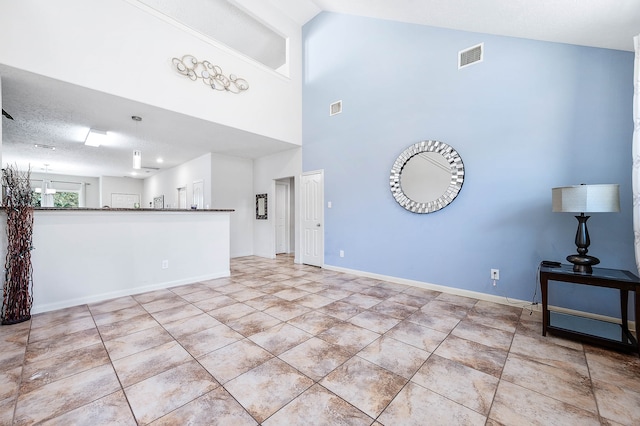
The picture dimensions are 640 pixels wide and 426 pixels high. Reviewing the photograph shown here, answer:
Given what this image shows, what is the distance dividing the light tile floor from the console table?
85 mm

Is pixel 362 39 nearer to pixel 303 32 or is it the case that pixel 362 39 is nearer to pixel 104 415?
pixel 303 32

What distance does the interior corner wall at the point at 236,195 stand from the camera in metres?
6.39

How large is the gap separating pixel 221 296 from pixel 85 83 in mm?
3087

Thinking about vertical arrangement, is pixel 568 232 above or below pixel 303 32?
below

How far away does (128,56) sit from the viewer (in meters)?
3.43

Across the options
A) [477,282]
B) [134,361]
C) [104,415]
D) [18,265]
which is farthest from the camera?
[477,282]

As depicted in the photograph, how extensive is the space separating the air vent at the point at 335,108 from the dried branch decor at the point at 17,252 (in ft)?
14.3

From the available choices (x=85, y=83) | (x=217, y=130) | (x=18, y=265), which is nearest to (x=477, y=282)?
(x=217, y=130)

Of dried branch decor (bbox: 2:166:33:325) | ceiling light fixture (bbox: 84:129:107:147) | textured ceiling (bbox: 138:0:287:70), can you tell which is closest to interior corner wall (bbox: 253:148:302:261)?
textured ceiling (bbox: 138:0:287:70)

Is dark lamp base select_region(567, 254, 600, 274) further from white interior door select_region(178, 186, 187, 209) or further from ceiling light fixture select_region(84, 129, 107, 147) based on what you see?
white interior door select_region(178, 186, 187, 209)

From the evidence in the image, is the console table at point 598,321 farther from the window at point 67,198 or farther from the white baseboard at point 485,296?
the window at point 67,198

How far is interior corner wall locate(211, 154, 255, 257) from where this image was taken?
6.39 m

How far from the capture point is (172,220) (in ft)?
13.0

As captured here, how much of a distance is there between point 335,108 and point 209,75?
2.27m
